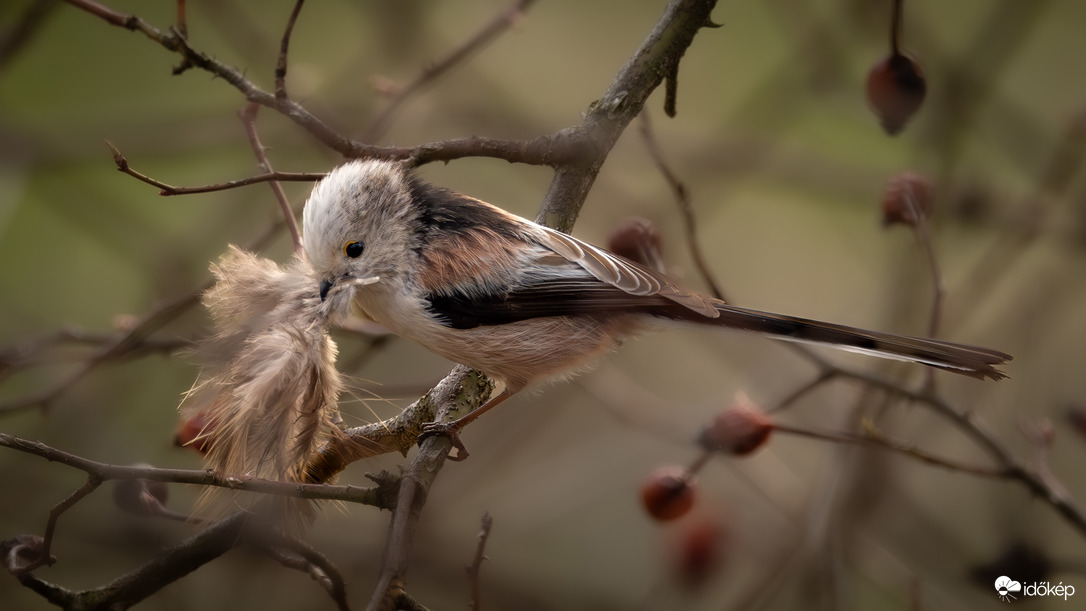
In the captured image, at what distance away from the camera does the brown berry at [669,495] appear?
2.20 metres

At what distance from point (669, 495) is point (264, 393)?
1.18m

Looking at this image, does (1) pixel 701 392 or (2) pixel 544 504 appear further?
(1) pixel 701 392

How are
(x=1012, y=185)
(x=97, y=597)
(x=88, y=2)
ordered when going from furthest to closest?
(x=1012, y=185), (x=88, y=2), (x=97, y=597)

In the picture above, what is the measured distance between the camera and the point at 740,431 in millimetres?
2076

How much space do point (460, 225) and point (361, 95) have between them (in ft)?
5.34

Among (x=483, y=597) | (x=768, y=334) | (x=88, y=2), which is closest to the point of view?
(x=88, y=2)

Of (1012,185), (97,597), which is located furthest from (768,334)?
(1012,185)

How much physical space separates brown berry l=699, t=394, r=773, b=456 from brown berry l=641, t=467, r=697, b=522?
0.16 metres

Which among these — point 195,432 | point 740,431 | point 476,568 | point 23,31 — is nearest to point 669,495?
point 740,431

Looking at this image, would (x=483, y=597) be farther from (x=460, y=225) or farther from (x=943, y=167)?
(x=943, y=167)

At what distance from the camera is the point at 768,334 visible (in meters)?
1.98

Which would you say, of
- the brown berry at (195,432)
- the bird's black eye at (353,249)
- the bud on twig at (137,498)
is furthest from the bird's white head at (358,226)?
the bud on twig at (137,498)

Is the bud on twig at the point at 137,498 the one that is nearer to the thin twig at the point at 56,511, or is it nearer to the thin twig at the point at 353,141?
the thin twig at the point at 56,511
